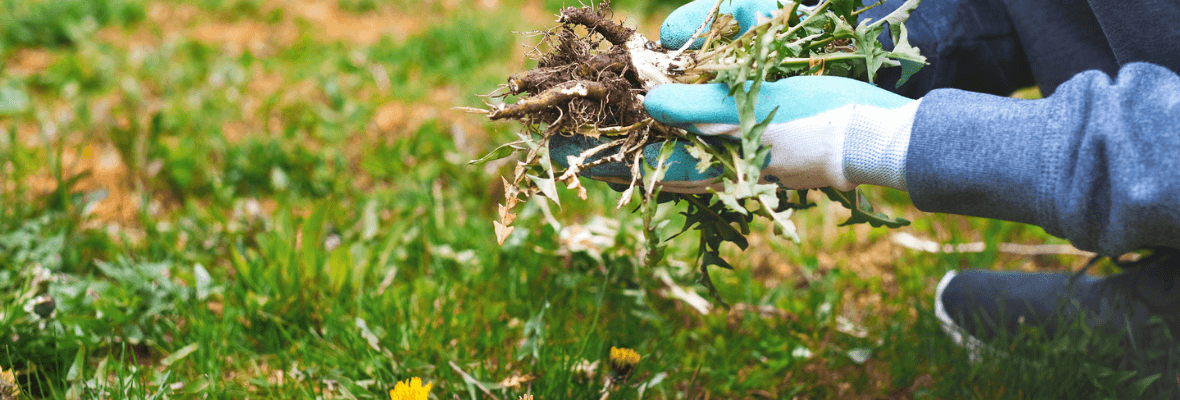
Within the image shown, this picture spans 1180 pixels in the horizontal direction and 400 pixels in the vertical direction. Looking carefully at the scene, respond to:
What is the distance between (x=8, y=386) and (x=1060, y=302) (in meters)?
2.28

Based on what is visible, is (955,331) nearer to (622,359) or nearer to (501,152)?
(622,359)

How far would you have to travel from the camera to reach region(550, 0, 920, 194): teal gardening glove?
1.23m

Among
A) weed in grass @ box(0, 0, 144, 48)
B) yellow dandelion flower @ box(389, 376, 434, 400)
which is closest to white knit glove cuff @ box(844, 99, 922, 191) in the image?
yellow dandelion flower @ box(389, 376, 434, 400)

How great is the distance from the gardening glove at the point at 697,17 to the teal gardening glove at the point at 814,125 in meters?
0.29

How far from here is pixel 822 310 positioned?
1991mm

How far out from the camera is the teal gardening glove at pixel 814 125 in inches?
48.4

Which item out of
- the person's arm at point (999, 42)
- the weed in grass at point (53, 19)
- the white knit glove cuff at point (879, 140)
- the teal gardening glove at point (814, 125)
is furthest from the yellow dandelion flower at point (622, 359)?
the weed in grass at point (53, 19)

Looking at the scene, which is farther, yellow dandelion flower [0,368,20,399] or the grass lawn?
the grass lawn

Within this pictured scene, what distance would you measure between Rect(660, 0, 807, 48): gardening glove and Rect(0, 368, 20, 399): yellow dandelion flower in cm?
145

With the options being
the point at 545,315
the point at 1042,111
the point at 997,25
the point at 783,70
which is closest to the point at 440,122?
the point at 545,315

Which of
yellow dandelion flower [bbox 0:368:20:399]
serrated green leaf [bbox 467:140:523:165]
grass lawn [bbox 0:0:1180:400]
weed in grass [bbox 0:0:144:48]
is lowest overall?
grass lawn [bbox 0:0:1180:400]

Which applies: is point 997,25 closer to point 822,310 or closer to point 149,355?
point 822,310

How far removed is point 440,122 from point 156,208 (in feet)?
3.29

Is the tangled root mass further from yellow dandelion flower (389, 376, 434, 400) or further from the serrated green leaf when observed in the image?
yellow dandelion flower (389, 376, 434, 400)
